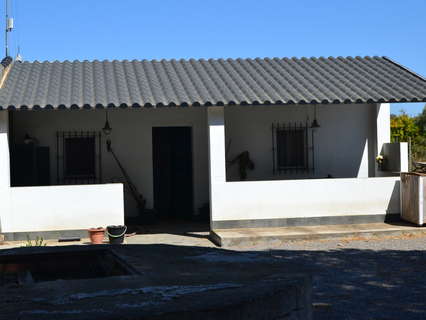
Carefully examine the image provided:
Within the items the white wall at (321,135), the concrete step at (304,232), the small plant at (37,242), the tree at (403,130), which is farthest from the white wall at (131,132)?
the tree at (403,130)

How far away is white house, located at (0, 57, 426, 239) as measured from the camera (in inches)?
442

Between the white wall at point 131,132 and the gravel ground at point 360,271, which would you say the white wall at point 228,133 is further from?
the gravel ground at point 360,271

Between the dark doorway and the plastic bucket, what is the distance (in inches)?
114

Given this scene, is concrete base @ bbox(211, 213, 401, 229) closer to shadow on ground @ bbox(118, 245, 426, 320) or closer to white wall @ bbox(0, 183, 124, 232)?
shadow on ground @ bbox(118, 245, 426, 320)


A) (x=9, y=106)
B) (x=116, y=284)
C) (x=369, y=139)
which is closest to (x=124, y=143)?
(x=9, y=106)

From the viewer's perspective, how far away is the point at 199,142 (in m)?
13.5

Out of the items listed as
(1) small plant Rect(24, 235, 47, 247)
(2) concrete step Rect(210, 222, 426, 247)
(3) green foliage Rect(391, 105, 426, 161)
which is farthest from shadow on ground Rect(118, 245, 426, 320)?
(3) green foliage Rect(391, 105, 426, 161)

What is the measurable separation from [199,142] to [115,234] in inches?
133

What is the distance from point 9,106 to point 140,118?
10.4 feet

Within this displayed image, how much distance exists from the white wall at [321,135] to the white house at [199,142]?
2 cm

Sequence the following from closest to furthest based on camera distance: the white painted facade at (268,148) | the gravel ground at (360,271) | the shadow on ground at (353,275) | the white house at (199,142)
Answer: the shadow on ground at (353,275) → the gravel ground at (360,271) → the white house at (199,142) → the white painted facade at (268,148)

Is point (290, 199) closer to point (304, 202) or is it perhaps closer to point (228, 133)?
point (304, 202)

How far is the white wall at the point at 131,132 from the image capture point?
41.4 ft

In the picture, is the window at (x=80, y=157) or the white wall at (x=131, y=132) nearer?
the white wall at (x=131, y=132)
